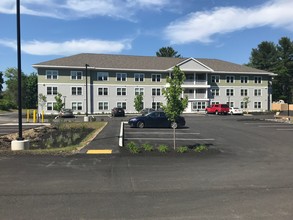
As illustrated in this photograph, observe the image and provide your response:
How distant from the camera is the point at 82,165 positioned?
10.7m

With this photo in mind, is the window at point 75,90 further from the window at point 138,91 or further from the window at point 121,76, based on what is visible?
the window at point 138,91

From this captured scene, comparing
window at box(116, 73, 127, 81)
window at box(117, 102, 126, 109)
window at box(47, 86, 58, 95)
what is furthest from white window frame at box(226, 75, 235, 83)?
window at box(47, 86, 58, 95)

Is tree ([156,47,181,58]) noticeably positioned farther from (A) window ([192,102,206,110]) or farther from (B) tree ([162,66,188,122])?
(B) tree ([162,66,188,122])

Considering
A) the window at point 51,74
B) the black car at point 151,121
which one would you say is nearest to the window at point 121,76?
the window at point 51,74

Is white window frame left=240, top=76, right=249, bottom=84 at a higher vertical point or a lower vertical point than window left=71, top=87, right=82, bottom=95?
higher

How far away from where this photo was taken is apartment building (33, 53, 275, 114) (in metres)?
52.5

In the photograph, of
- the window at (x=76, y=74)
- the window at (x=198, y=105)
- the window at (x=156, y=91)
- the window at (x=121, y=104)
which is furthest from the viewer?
the window at (x=198, y=105)

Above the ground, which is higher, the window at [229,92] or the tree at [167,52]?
the tree at [167,52]

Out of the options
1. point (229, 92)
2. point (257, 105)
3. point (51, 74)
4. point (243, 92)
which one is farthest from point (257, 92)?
point (51, 74)

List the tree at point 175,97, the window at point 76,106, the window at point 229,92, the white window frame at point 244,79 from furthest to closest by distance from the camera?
1. the white window frame at point 244,79
2. the window at point 229,92
3. the window at point 76,106
4. the tree at point 175,97

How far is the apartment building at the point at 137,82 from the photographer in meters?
52.5

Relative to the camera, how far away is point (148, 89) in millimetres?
57062

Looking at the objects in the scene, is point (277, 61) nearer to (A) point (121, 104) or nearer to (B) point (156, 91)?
(B) point (156, 91)

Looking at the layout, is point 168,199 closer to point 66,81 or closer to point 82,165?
point 82,165
